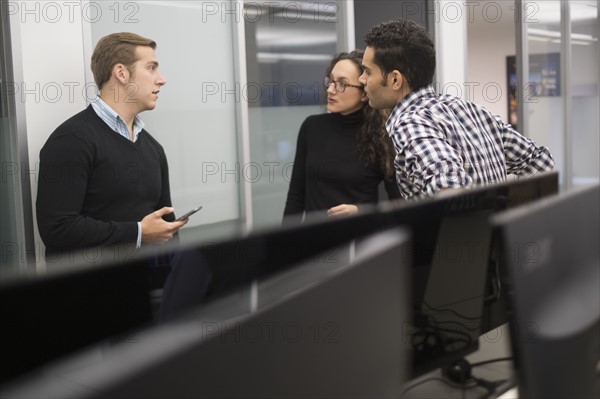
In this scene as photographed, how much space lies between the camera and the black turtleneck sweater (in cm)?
290

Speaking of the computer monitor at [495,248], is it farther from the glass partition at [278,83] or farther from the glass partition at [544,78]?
the glass partition at [544,78]

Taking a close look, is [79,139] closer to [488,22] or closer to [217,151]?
[217,151]

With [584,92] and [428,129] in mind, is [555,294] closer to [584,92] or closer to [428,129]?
[428,129]

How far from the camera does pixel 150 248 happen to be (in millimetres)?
679

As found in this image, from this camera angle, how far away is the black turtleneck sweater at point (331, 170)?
290cm

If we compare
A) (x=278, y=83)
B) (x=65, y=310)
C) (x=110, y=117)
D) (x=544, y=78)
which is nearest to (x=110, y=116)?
(x=110, y=117)

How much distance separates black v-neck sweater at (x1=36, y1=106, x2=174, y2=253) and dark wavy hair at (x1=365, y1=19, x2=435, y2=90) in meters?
0.98

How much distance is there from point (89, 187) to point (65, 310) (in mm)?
1955

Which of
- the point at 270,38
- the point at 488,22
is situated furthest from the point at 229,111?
the point at 488,22

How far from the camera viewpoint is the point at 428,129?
1805 mm

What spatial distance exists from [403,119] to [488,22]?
8073 millimetres

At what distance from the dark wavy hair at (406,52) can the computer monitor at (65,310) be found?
1.58 m

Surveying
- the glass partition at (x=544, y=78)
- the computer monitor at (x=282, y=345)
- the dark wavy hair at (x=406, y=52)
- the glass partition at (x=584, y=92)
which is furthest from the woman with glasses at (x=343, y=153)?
the glass partition at (x=584, y=92)

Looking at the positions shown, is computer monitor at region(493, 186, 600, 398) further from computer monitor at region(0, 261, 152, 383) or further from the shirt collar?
the shirt collar
